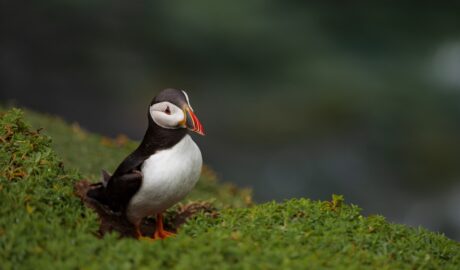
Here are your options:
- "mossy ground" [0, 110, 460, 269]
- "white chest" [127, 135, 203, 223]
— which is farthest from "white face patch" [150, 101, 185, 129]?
"mossy ground" [0, 110, 460, 269]

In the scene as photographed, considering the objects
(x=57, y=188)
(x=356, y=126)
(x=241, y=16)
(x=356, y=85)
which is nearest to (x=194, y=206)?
(x=57, y=188)

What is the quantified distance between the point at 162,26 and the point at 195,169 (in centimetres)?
971

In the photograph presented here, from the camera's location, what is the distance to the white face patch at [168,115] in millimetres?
4059

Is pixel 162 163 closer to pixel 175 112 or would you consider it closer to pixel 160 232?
pixel 175 112

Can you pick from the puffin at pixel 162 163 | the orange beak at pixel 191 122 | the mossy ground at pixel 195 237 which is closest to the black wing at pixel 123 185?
the puffin at pixel 162 163

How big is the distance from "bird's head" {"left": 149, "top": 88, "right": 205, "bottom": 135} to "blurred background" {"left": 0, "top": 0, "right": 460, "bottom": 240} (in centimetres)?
662

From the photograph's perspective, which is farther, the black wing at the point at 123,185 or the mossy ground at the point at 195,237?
the black wing at the point at 123,185

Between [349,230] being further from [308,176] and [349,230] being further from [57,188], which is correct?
[308,176]

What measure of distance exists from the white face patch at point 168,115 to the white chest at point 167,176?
0.45 feet

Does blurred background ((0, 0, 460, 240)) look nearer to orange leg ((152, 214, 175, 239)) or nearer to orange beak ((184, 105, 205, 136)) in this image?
orange leg ((152, 214, 175, 239))

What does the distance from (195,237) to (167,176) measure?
0.49 metres

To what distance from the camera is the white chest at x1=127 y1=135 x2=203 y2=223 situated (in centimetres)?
406

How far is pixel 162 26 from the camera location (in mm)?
13516

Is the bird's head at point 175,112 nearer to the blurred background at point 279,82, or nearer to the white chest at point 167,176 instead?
the white chest at point 167,176
